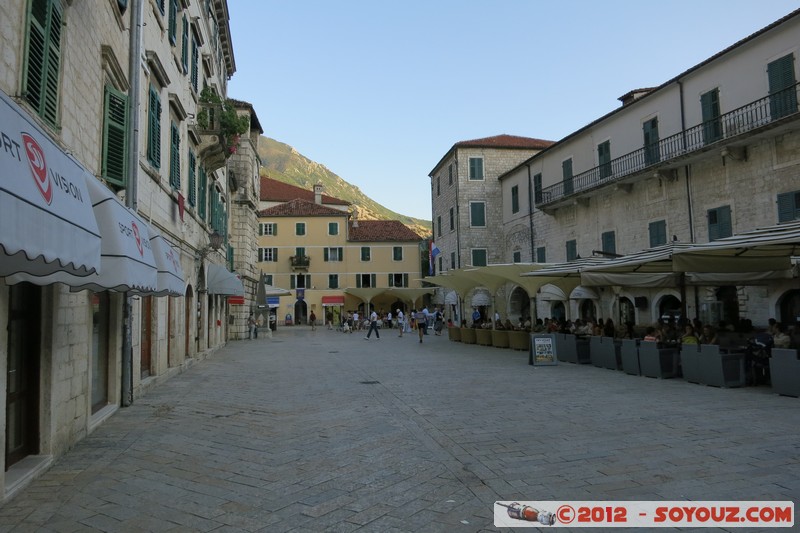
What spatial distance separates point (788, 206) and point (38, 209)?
1762 cm

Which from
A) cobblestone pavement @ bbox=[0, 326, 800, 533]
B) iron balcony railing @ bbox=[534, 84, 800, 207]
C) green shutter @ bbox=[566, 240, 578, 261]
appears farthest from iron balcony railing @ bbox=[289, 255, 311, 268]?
cobblestone pavement @ bbox=[0, 326, 800, 533]

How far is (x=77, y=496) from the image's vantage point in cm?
465

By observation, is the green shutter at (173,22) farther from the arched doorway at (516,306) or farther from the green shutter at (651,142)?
the arched doorway at (516,306)

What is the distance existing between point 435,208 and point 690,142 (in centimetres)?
2596

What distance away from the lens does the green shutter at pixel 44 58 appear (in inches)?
206

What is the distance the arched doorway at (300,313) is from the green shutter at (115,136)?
4583cm

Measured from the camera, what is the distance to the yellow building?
5350 centimetres

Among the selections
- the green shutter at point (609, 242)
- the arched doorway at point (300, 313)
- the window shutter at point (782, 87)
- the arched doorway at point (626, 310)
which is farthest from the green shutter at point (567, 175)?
the arched doorway at point (300, 313)

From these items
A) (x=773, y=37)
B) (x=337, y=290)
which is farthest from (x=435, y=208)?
(x=773, y=37)

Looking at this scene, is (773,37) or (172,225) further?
(773,37)

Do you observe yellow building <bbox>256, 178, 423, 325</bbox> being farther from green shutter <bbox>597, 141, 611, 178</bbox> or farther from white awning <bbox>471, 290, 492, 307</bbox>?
green shutter <bbox>597, 141, 611, 178</bbox>

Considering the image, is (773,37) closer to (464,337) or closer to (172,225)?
Answer: (464,337)

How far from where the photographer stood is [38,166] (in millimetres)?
3752

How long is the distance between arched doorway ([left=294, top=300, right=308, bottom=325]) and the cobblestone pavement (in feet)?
142
